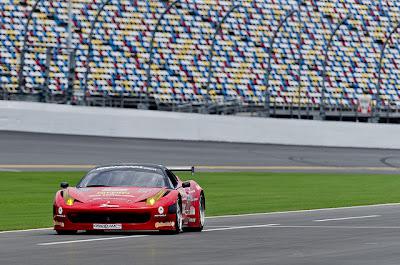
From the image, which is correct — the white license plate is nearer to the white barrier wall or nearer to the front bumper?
the front bumper

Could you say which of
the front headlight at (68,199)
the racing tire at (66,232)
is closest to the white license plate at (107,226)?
the front headlight at (68,199)

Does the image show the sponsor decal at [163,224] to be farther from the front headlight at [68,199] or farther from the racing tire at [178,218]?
the front headlight at [68,199]

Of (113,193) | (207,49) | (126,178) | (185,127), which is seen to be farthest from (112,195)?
(207,49)

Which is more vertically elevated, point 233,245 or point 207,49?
point 207,49

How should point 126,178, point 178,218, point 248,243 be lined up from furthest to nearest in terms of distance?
point 126,178 → point 178,218 → point 248,243

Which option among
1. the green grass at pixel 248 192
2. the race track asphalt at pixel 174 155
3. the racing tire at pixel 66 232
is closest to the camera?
the racing tire at pixel 66 232

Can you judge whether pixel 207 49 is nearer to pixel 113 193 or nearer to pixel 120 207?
pixel 113 193

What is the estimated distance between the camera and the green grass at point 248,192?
890 inches

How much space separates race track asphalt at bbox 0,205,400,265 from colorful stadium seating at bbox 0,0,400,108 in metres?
57.2

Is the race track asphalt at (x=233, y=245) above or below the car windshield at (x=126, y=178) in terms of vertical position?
below

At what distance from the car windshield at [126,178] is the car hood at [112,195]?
0.34m

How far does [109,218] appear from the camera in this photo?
15.4 meters

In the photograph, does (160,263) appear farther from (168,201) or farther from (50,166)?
(50,166)

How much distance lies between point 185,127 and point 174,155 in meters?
5.96
